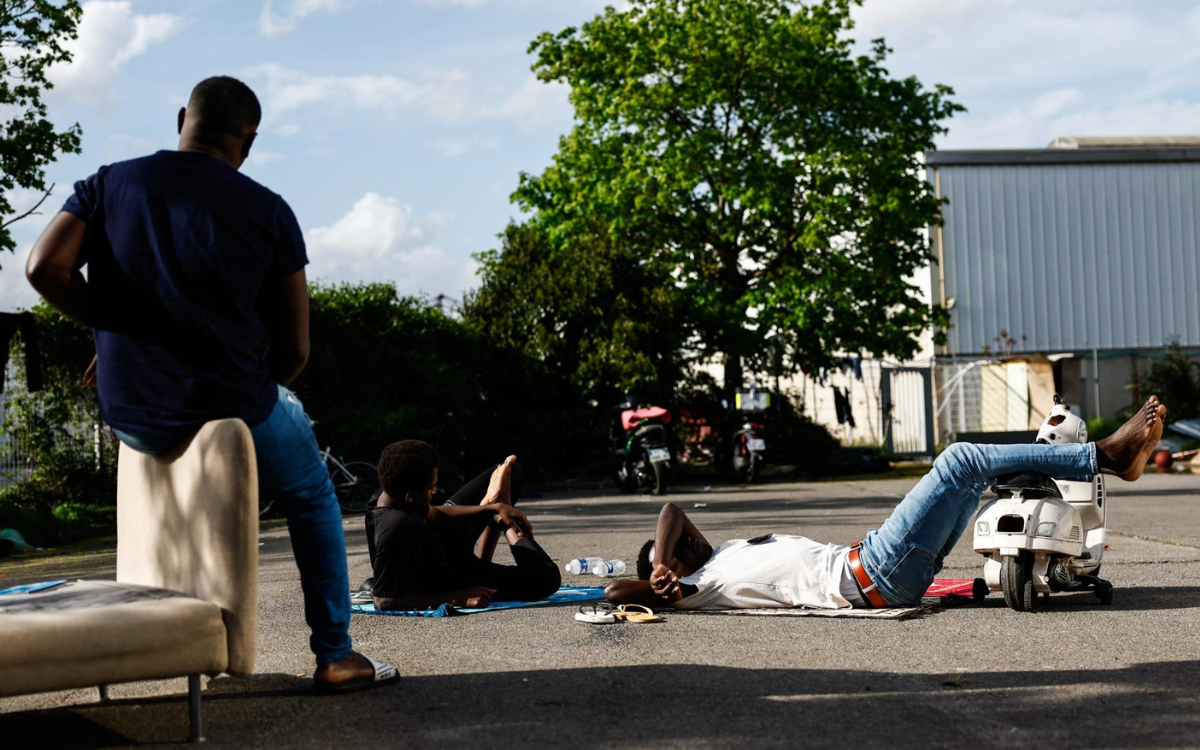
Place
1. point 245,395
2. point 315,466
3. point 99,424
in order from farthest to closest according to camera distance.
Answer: point 99,424
point 315,466
point 245,395

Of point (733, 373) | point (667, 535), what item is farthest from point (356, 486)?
point (667, 535)

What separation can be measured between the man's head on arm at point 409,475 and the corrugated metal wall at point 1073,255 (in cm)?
2713

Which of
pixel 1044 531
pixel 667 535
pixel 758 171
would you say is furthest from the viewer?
pixel 758 171

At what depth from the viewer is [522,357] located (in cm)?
2188

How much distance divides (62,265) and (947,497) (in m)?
3.95

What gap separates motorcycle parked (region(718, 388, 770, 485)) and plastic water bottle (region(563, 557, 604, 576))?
461 inches

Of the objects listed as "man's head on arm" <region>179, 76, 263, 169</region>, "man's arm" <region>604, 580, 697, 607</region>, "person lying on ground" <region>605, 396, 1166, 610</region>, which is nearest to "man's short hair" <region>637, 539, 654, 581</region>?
"person lying on ground" <region>605, 396, 1166, 610</region>

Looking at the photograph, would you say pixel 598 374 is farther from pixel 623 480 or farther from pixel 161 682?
pixel 161 682

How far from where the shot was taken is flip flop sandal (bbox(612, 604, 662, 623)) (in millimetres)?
6246

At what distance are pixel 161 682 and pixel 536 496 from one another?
1432cm

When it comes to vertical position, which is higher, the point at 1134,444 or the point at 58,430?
the point at 58,430

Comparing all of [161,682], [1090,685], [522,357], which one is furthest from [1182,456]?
[161,682]

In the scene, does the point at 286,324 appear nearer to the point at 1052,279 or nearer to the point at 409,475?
the point at 409,475

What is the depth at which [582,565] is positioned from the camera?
347 inches
